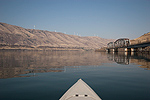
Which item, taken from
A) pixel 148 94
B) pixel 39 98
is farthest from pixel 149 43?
pixel 39 98

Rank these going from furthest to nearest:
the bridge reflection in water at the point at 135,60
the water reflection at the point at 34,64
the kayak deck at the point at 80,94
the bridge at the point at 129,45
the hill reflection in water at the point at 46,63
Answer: the bridge at the point at 129,45 → the bridge reflection in water at the point at 135,60 → the hill reflection in water at the point at 46,63 → the water reflection at the point at 34,64 → the kayak deck at the point at 80,94

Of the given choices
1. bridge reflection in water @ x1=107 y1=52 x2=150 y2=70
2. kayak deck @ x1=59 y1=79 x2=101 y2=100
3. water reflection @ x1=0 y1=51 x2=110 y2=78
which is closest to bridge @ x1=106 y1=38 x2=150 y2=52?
bridge reflection in water @ x1=107 y1=52 x2=150 y2=70

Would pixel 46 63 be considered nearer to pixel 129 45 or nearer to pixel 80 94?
pixel 80 94

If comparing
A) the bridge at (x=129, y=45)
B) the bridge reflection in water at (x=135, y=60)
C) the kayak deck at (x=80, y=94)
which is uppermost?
the bridge at (x=129, y=45)

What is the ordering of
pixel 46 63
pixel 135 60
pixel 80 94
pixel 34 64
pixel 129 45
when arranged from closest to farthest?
pixel 80 94 → pixel 34 64 → pixel 46 63 → pixel 135 60 → pixel 129 45

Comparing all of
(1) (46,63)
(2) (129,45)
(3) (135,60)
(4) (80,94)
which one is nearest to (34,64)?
(1) (46,63)

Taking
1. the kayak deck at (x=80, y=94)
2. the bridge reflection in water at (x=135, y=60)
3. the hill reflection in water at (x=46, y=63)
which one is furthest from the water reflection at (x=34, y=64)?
the kayak deck at (x=80, y=94)

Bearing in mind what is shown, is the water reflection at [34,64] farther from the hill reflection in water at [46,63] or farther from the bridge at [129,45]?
the bridge at [129,45]

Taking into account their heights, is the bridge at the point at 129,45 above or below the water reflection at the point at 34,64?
above

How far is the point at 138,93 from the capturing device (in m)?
8.89

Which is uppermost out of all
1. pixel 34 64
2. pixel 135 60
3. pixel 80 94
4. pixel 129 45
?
pixel 129 45

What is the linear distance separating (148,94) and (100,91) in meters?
2.94

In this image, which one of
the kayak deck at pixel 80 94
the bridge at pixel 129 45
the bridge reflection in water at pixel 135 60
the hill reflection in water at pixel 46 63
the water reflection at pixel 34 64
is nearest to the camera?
the kayak deck at pixel 80 94

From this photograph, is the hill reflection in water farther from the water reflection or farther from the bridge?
the bridge
